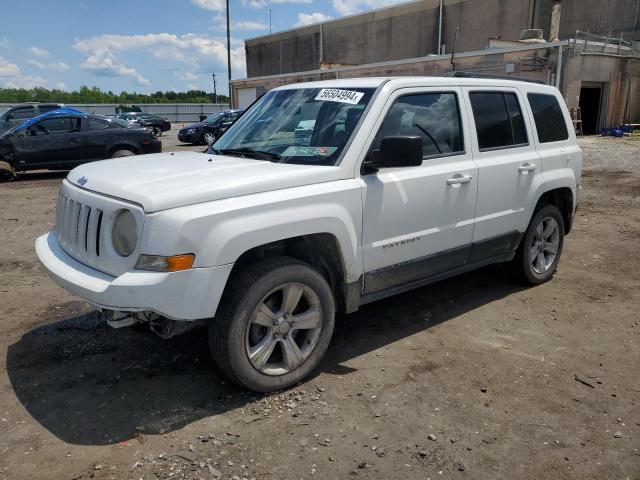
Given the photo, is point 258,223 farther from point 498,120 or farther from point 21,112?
point 21,112

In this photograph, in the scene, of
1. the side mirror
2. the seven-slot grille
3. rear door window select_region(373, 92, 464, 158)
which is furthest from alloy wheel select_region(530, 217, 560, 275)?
the seven-slot grille

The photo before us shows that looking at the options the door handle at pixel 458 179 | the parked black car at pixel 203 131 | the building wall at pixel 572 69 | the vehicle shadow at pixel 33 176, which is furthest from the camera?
the parked black car at pixel 203 131

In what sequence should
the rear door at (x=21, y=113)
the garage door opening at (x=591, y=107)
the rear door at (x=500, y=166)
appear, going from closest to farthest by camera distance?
the rear door at (x=500, y=166) → the rear door at (x=21, y=113) → the garage door opening at (x=591, y=107)

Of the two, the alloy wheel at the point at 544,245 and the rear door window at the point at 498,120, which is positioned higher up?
the rear door window at the point at 498,120

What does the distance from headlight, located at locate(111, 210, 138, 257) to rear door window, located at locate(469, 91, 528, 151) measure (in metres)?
2.85

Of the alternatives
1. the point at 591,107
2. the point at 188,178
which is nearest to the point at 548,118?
the point at 188,178

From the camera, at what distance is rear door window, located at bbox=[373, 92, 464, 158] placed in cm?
389

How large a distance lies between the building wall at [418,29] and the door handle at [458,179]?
3065 centimetres

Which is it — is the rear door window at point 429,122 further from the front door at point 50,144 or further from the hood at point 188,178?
the front door at point 50,144

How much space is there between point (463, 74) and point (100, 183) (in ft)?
12.3

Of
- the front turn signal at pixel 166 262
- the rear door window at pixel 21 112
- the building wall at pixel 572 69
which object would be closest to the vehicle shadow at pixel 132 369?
the front turn signal at pixel 166 262

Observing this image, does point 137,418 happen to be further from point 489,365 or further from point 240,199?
point 489,365

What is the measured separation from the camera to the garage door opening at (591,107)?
23.7m

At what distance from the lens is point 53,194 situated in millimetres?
11266
